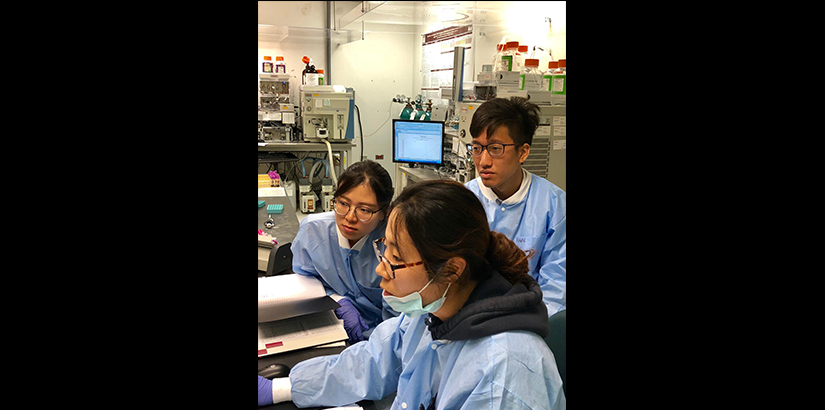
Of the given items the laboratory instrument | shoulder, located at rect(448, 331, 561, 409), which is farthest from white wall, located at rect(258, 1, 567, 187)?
shoulder, located at rect(448, 331, 561, 409)

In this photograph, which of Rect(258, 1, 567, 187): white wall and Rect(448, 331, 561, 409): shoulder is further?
Rect(258, 1, 567, 187): white wall

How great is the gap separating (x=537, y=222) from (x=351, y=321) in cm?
92

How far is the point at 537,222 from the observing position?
211cm

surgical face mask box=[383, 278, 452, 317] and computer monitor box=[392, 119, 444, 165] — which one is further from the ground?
computer monitor box=[392, 119, 444, 165]

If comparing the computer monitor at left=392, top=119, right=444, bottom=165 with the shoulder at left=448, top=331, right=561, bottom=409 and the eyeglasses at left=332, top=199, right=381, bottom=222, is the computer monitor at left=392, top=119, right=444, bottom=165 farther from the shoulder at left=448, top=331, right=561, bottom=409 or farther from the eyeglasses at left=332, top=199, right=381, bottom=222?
the shoulder at left=448, top=331, right=561, bottom=409

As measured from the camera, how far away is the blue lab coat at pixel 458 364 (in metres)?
0.89

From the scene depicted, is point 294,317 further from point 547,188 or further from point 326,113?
point 326,113

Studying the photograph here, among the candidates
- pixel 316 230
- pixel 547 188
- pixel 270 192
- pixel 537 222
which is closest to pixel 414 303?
pixel 316 230

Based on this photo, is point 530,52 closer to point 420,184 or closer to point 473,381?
point 420,184

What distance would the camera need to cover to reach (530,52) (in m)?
4.25

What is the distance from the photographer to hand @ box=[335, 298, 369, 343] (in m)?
1.57

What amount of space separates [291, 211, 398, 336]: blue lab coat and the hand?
154 mm
